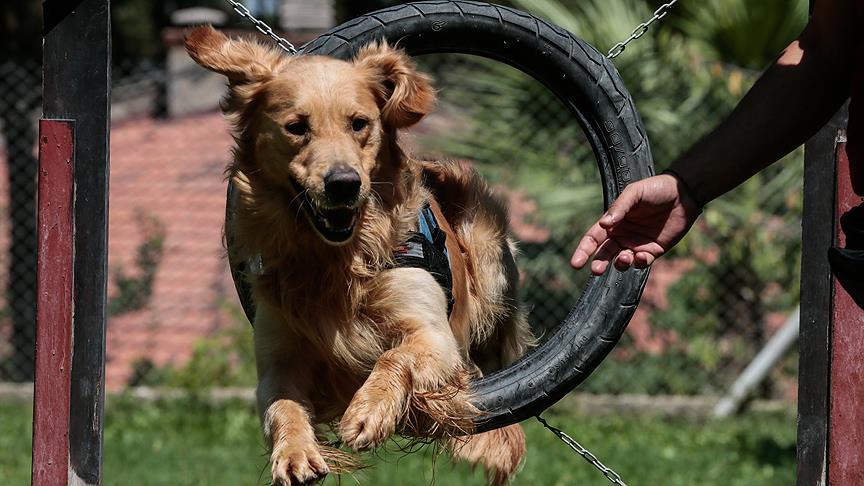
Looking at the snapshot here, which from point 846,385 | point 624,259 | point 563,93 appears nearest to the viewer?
point 624,259

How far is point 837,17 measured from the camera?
2348 millimetres

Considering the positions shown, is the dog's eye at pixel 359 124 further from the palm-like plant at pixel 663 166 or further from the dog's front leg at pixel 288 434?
the palm-like plant at pixel 663 166

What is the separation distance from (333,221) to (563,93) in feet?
3.14

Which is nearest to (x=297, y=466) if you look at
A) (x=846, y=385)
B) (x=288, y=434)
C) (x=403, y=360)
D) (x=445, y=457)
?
(x=288, y=434)

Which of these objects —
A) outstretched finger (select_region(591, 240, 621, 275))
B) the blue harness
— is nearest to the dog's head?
the blue harness

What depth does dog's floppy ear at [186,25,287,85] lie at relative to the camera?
3477mm

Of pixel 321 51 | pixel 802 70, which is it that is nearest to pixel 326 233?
pixel 321 51

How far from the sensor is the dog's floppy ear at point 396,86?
3.56 m

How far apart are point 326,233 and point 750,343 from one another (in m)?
5.77

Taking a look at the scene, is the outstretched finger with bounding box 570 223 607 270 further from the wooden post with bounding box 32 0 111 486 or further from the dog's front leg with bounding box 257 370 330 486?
the wooden post with bounding box 32 0 111 486

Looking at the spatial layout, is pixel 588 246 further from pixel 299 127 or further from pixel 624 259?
pixel 299 127

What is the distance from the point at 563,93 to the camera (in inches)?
148

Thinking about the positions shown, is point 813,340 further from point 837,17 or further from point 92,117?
point 92,117

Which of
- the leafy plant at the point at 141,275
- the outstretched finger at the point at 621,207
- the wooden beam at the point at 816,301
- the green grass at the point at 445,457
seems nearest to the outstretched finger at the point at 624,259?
the outstretched finger at the point at 621,207
